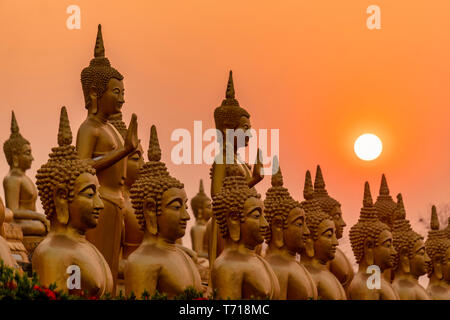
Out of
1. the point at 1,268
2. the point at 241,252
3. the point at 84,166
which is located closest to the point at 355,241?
the point at 241,252

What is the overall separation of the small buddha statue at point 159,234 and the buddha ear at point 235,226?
882 millimetres

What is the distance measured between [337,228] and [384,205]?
232cm

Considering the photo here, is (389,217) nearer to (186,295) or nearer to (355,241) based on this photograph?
(355,241)

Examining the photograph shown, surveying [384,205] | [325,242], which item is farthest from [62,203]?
[384,205]

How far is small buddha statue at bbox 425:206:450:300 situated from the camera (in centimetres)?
1962

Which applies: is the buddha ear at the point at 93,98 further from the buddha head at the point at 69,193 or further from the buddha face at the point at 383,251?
the buddha face at the point at 383,251

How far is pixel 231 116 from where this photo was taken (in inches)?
635

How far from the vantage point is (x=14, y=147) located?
724 inches

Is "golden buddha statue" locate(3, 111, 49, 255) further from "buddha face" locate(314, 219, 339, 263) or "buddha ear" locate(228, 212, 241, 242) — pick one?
"buddha ear" locate(228, 212, 241, 242)

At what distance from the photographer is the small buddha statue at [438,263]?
773 inches

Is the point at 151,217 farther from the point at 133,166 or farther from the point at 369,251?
the point at 369,251

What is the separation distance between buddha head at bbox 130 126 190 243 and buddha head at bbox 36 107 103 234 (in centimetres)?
105

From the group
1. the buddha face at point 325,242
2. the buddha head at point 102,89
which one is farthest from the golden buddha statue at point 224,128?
the buddha head at point 102,89

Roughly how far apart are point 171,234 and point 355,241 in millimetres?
4762
